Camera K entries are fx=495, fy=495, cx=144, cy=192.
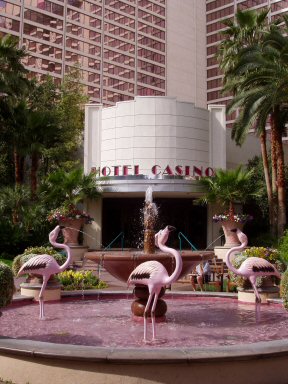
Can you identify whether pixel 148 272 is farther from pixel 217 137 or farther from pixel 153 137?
pixel 217 137

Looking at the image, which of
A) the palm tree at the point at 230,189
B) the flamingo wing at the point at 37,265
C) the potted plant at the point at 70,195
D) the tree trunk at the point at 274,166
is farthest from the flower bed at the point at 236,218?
the flamingo wing at the point at 37,265

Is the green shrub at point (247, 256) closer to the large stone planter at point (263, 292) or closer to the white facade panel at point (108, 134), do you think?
the large stone planter at point (263, 292)

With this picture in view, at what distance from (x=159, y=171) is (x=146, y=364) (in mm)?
25956

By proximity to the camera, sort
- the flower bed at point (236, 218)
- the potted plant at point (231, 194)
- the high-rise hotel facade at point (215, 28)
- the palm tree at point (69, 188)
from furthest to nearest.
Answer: the high-rise hotel facade at point (215, 28)
the palm tree at point (69, 188)
the potted plant at point (231, 194)
the flower bed at point (236, 218)

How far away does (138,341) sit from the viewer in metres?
7.33

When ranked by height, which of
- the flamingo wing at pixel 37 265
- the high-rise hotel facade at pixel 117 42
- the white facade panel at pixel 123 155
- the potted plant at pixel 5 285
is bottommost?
the potted plant at pixel 5 285

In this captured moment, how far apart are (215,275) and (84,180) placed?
44.3ft

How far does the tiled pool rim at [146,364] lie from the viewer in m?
5.37

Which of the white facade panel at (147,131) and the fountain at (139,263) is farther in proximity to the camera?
the white facade panel at (147,131)

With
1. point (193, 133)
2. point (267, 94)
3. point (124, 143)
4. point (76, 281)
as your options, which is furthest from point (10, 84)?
point (76, 281)

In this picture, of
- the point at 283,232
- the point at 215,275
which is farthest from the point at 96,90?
the point at 215,275

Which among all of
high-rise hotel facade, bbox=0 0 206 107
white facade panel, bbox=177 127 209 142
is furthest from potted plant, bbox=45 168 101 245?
high-rise hotel facade, bbox=0 0 206 107

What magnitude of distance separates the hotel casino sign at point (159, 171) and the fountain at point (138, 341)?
63.0 feet

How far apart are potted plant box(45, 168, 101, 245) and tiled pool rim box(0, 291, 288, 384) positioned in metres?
22.3
